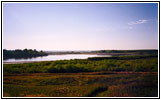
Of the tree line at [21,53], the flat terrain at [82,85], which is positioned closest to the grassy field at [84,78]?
the flat terrain at [82,85]

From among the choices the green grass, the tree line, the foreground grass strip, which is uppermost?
the tree line

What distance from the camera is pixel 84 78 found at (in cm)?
305

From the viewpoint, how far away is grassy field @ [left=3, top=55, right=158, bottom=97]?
9.78 ft

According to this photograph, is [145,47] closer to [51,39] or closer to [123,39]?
[123,39]

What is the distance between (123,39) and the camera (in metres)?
3.10

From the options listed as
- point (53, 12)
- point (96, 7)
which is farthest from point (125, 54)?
point (53, 12)

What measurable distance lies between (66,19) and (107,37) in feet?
2.63

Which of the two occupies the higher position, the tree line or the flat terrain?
the tree line

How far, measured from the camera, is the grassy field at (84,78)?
9.78 feet

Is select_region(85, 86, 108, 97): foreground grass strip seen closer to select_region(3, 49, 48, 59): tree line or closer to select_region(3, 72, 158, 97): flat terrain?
select_region(3, 72, 158, 97): flat terrain

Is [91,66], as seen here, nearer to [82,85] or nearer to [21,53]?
[82,85]

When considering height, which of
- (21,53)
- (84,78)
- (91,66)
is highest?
(21,53)

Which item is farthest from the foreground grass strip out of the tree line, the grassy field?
the tree line

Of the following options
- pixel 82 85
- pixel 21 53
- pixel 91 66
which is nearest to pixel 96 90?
pixel 82 85
